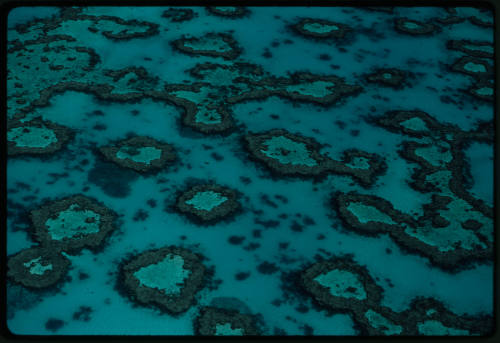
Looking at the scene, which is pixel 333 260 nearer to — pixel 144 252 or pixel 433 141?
pixel 144 252

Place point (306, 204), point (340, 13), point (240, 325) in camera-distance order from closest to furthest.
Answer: point (240, 325) → point (306, 204) → point (340, 13)

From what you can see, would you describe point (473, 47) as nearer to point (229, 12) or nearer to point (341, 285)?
point (229, 12)

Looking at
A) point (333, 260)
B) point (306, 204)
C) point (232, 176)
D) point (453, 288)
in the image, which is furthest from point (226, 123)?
point (453, 288)

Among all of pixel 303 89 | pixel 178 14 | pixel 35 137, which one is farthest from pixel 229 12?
pixel 35 137

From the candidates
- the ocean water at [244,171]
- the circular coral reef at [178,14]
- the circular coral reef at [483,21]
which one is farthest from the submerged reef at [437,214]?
Result: the circular coral reef at [178,14]

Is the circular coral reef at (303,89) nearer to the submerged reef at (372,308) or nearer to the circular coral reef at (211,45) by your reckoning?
the circular coral reef at (211,45)

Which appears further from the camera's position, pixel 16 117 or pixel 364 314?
pixel 16 117

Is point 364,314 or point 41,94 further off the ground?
point 41,94
